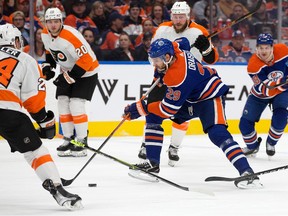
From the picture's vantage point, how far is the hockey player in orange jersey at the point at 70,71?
599 centimetres

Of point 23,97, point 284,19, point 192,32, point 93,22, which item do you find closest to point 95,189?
point 23,97

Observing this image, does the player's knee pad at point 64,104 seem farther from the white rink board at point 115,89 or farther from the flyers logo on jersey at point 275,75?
the flyers logo on jersey at point 275,75

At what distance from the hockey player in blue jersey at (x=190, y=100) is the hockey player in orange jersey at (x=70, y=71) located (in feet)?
4.56

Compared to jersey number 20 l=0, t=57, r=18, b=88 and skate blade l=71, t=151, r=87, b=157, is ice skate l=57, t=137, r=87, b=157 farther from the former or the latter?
jersey number 20 l=0, t=57, r=18, b=88

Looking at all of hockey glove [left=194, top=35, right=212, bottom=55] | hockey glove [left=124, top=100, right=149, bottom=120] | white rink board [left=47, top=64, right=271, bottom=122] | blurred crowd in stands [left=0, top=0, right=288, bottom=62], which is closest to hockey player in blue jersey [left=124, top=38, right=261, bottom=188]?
hockey glove [left=124, top=100, right=149, bottom=120]

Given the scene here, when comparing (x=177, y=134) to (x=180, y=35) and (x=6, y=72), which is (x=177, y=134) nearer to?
(x=180, y=35)

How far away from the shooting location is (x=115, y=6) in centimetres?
810

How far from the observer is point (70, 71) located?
6.01 m

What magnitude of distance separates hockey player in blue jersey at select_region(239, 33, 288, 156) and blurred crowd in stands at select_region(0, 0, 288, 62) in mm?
2195

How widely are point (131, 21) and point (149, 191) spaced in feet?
13.0

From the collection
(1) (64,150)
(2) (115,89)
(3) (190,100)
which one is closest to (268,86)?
(3) (190,100)

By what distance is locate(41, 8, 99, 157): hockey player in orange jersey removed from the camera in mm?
5992

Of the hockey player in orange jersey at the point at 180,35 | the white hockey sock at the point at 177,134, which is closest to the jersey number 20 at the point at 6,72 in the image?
Result: the hockey player in orange jersey at the point at 180,35

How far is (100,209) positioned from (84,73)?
7.64 feet
